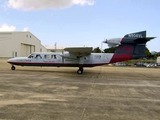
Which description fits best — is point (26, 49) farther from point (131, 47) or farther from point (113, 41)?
point (131, 47)

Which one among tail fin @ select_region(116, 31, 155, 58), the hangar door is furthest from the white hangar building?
tail fin @ select_region(116, 31, 155, 58)

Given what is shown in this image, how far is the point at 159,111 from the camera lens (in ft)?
17.9

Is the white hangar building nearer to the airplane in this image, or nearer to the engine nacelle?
the airplane

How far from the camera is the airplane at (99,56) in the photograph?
1520 cm

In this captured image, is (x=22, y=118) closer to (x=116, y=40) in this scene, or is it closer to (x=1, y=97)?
(x=1, y=97)

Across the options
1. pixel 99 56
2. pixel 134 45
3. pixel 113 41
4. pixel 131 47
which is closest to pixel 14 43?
pixel 99 56

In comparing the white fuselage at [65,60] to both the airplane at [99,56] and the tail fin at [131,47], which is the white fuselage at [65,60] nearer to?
the airplane at [99,56]

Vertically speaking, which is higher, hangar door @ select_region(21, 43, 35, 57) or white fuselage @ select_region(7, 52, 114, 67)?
hangar door @ select_region(21, 43, 35, 57)

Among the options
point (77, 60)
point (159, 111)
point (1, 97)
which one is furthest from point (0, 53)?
point (159, 111)

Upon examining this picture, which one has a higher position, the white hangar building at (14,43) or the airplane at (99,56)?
the white hangar building at (14,43)

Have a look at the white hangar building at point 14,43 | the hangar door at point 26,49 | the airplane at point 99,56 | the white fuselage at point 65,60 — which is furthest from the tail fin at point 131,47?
the hangar door at point 26,49

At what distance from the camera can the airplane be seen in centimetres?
1520

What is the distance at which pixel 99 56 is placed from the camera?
53.6 ft

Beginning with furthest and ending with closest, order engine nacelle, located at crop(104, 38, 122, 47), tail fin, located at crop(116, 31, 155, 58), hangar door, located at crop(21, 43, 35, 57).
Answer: hangar door, located at crop(21, 43, 35, 57) < engine nacelle, located at crop(104, 38, 122, 47) < tail fin, located at crop(116, 31, 155, 58)
